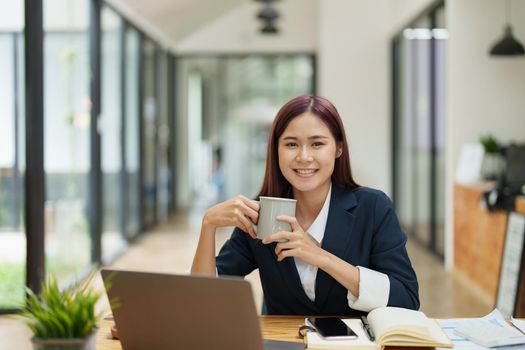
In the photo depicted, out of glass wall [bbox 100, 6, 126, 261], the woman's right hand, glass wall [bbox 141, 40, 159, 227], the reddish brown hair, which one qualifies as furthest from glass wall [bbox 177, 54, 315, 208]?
the woman's right hand

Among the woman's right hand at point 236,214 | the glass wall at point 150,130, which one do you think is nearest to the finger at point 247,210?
the woman's right hand at point 236,214

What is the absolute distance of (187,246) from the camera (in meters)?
7.90

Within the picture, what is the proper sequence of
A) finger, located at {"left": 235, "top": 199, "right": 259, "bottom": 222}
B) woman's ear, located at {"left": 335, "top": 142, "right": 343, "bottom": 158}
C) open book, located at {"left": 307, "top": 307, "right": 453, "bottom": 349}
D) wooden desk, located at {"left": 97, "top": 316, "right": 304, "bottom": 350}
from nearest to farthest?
1. open book, located at {"left": 307, "top": 307, "right": 453, "bottom": 349}
2. wooden desk, located at {"left": 97, "top": 316, "right": 304, "bottom": 350}
3. finger, located at {"left": 235, "top": 199, "right": 259, "bottom": 222}
4. woman's ear, located at {"left": 335, "top": 142, "right": 343, "bottom": 158}

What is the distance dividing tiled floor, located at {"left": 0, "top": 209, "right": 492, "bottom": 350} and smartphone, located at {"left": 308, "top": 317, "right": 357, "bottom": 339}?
8.65 ft

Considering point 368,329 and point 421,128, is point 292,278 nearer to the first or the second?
point 368,329

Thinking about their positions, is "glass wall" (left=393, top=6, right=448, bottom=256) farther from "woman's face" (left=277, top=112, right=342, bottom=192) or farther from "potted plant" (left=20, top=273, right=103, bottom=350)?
"potted plant" (left=20, top=273, right=103, bottom=350)

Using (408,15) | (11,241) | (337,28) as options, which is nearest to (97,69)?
(11,241)

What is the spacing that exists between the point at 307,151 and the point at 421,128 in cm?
A: 636

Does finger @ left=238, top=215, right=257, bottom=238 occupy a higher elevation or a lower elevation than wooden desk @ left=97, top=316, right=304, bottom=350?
higher

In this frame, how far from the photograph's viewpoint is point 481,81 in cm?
627

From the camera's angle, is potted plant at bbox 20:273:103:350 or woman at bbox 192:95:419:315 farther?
woman at bbox 192:95:419:315

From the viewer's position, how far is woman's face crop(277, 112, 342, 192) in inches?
77.9

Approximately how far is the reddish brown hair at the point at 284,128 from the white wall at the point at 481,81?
4.40 meters

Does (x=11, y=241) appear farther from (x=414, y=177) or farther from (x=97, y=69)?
(x=414, y=177)
